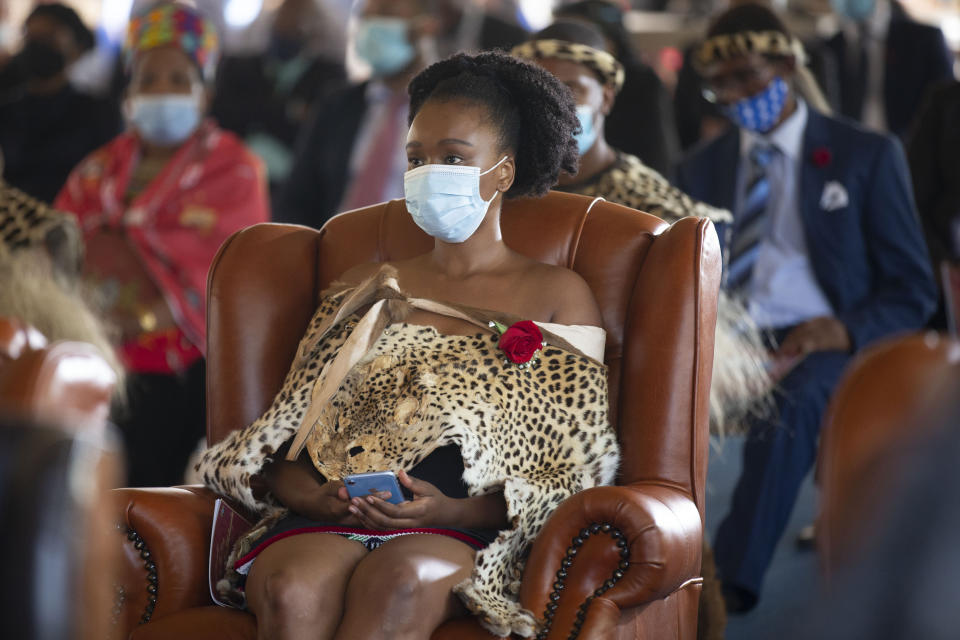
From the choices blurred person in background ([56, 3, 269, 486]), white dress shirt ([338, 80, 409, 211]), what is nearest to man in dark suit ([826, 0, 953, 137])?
white dress shirt ([338, 80, 409, 211])

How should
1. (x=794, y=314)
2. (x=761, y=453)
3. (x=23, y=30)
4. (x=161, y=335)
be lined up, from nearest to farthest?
(x=761, y=453)
(x=794, y=314)
(x=161, y=335)
(x=23, y=30)

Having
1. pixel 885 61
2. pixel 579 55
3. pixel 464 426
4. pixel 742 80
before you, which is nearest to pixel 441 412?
pixel 464 426

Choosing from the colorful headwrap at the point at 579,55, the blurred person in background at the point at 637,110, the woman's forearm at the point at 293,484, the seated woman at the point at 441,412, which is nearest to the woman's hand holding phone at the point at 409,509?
the seated woman at the point at 441,412

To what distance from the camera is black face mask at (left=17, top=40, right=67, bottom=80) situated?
5160 mm

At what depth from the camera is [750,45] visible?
3689 millimetres

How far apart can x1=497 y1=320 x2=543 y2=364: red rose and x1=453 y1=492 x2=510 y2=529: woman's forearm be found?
0.84 ft

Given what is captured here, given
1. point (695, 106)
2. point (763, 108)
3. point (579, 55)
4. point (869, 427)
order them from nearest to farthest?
point (869, 427) → point (579, 55) → point (763, 108) → point (695, 106)

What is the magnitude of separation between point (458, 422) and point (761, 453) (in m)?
1.44

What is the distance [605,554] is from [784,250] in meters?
1.99

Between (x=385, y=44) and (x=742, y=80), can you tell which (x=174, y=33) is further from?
(x=742, y=80)

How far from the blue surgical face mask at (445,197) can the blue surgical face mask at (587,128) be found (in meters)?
0.84

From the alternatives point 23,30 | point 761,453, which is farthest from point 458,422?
point 23,30

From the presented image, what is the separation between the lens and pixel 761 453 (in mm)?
3375

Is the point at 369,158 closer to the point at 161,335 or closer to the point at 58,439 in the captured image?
the point at 161,335
